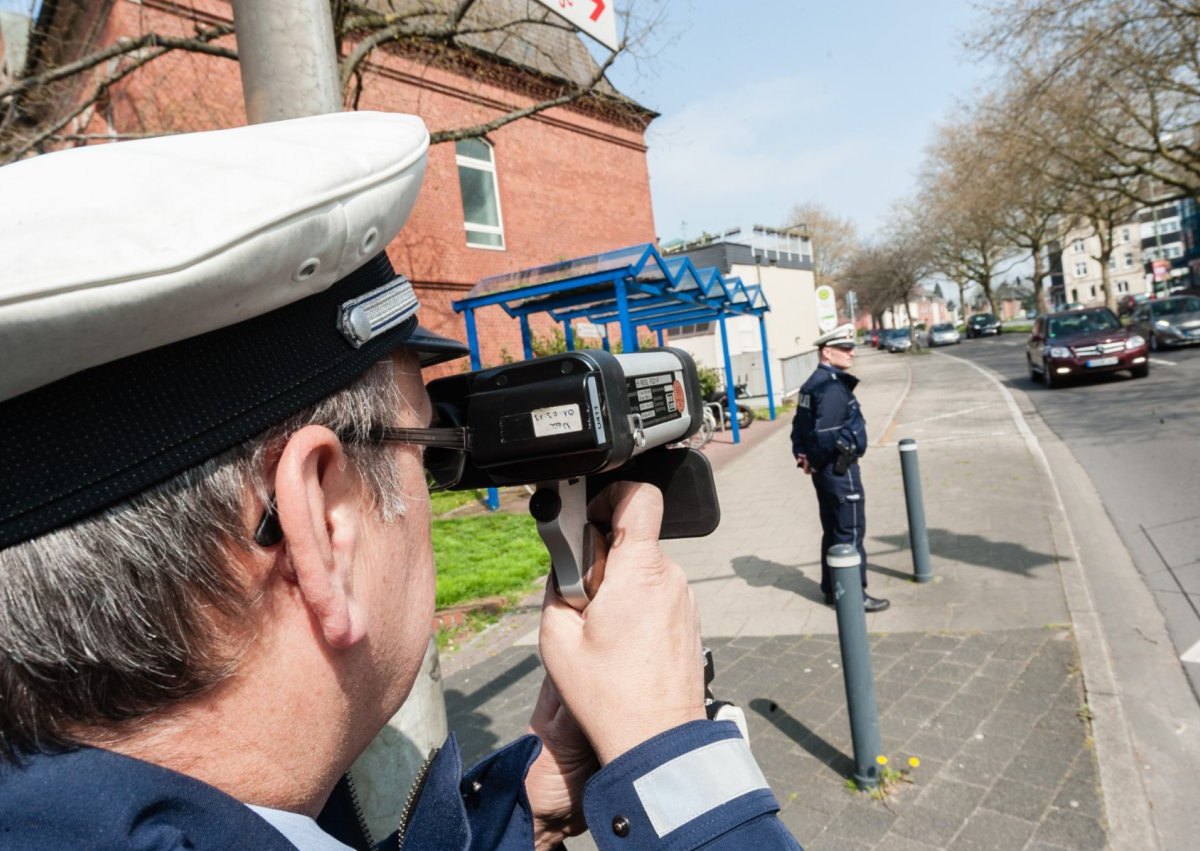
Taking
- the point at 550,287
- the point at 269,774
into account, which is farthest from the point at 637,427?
the point at 550,287

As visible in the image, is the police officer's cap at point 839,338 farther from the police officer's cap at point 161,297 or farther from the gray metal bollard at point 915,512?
the police officer's cap at point 161,297

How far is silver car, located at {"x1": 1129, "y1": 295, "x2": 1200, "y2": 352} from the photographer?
2109 cm

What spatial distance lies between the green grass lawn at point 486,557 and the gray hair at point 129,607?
4563 mm

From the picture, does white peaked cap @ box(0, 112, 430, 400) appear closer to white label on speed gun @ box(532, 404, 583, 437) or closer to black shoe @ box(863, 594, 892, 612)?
white label on speed gun @ box(532, 404, 583, 437)

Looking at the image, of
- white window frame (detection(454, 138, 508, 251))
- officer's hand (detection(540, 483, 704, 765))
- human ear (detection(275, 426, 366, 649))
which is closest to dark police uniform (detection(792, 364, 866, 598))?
officer's hand (detection(540, 483, 704, 765))

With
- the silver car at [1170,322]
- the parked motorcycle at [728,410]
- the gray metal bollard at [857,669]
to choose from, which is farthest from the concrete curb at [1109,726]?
the silver car at [1170,322]

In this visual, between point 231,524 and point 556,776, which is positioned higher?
point 231,524

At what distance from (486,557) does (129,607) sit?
23.2 feet

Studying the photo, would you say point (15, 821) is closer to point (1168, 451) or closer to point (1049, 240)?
point (1168, 451)

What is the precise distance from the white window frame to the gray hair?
50.1 ft

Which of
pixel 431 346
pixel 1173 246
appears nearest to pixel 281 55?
pixel 431 346

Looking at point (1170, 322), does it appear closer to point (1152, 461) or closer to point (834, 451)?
point (1152, 461)

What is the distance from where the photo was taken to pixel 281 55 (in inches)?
66.0

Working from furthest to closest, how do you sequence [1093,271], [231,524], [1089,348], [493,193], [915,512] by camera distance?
[1093,271], [493,193], [1089,348], [915,512], [231,524]
